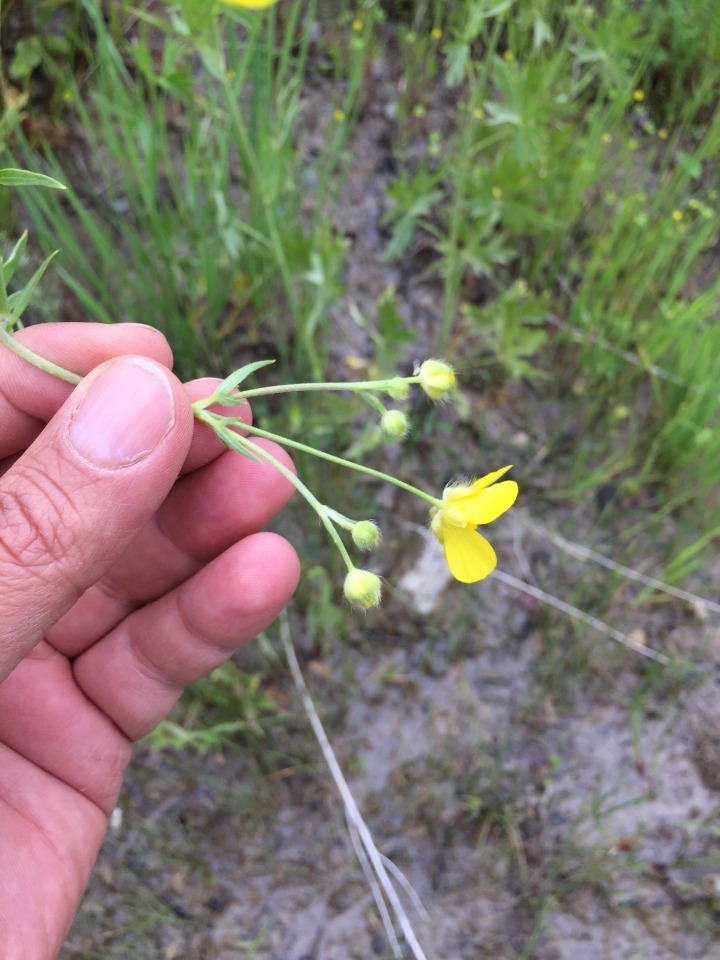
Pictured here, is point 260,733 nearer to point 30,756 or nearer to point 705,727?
point 30,756

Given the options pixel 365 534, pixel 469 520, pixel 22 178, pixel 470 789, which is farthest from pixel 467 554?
pixel 470 789

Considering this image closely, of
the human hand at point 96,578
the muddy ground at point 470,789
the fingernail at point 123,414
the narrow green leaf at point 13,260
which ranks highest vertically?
the narrow green leaf at point 13,260

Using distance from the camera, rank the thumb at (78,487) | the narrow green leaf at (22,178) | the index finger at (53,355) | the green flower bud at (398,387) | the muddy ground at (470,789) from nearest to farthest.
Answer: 1. the narrow green leaf at (22,178)
2. the thumb at (78,487)
3. the green flower bud at (398,387)
4. the index finger at (53,355)
5. the muddy ground at (470,789)

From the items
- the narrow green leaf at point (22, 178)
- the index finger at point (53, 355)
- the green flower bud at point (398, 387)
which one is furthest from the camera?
the index finger at point (53, 355)

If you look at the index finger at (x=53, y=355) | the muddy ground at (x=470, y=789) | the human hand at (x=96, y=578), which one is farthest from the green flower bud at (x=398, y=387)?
the muddy ground at (x=470, y=789)

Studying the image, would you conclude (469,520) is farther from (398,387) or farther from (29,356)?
(29,356)

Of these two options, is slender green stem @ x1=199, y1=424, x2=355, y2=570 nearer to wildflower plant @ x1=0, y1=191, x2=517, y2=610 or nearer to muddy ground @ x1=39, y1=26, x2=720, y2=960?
wildflower plant @ x1=0, y1=191, x2=517, y2=610

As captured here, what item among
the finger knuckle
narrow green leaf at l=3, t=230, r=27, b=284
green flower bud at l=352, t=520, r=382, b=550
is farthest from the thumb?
green flower bud at l=352, t=520, r=382, b=550

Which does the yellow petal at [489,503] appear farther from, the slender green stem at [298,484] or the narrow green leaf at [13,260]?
the narrow green leaf at [13,260]
